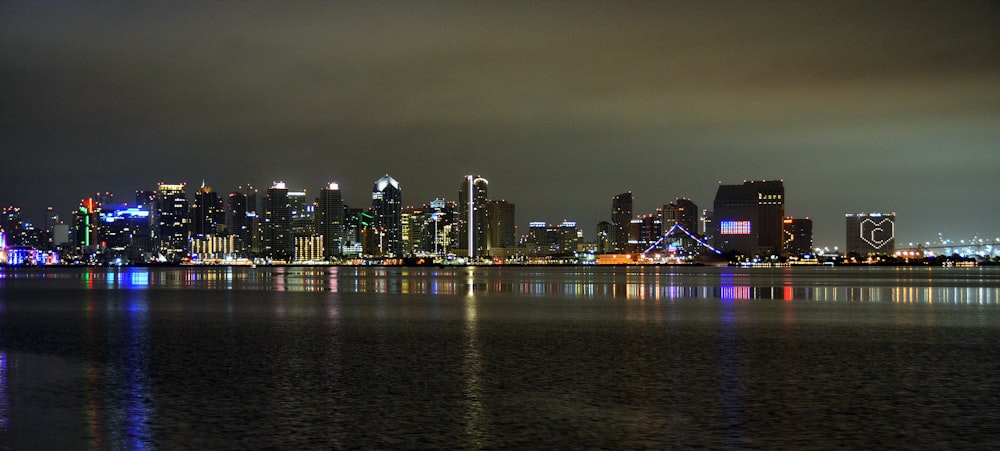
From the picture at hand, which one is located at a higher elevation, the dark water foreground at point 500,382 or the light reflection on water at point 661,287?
the dark water foreground at point 500,382

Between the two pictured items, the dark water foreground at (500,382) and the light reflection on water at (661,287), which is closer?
the dark water foreground at (500,382)

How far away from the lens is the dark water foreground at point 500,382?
15.3m

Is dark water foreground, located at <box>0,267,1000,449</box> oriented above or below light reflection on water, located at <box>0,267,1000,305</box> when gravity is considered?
above

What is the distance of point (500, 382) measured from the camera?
841 inches

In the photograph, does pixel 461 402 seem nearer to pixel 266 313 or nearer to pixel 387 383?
pixel 387 383

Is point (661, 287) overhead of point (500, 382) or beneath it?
beneath

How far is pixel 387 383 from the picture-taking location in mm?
21406

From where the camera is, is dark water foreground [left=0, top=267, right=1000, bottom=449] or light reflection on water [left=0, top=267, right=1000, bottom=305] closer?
dark water foreground [left=0, top=267, right=1000, bottom=449]

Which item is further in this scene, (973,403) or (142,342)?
(142,342)

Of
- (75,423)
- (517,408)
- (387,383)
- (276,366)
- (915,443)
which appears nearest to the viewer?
(915,443)

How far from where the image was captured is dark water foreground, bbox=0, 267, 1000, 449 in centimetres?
1527

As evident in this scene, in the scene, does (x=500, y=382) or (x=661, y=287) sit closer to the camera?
(x=500, y=382)

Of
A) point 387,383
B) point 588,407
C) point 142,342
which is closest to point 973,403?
point 588,407

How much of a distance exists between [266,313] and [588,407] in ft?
106
